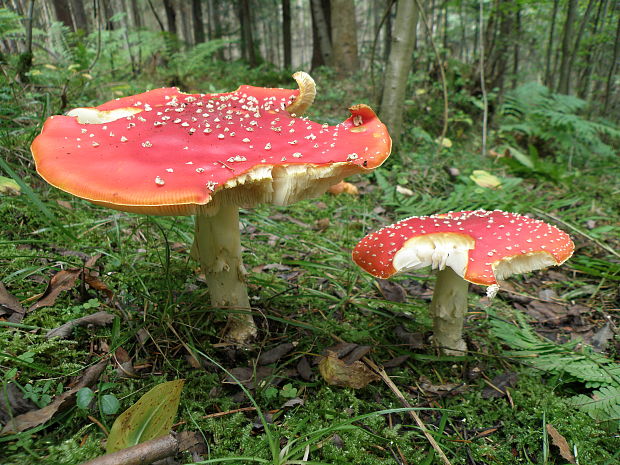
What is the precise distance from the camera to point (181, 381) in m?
1.79

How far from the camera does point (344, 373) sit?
7.27ft

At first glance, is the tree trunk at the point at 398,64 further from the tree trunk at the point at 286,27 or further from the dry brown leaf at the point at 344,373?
the tree trunk at the point at 286,27

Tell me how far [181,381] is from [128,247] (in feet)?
5.32

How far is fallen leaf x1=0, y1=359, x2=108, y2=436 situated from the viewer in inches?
61.4

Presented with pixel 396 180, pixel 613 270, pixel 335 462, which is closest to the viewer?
pixel 335 462

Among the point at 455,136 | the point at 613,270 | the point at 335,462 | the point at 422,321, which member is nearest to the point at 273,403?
the point at 335,462

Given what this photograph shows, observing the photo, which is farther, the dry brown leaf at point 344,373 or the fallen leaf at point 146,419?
the dry brown leaf at point 344,373

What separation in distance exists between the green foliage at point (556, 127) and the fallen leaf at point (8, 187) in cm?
672

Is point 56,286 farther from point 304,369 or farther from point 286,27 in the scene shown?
point 286,27

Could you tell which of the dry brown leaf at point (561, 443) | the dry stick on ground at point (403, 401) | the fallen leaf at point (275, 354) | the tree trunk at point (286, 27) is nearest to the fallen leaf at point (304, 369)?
the fallen leaf at point (275, 354)

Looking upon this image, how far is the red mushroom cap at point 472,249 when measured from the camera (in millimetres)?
1940

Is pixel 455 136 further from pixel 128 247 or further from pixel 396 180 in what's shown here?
pixel 128 247

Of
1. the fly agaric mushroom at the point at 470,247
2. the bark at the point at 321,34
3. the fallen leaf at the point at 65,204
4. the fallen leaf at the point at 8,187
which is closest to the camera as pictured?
the fly agaric mushroom at the point at 470,247

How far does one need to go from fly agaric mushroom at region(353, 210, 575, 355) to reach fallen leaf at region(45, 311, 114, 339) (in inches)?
57.0
